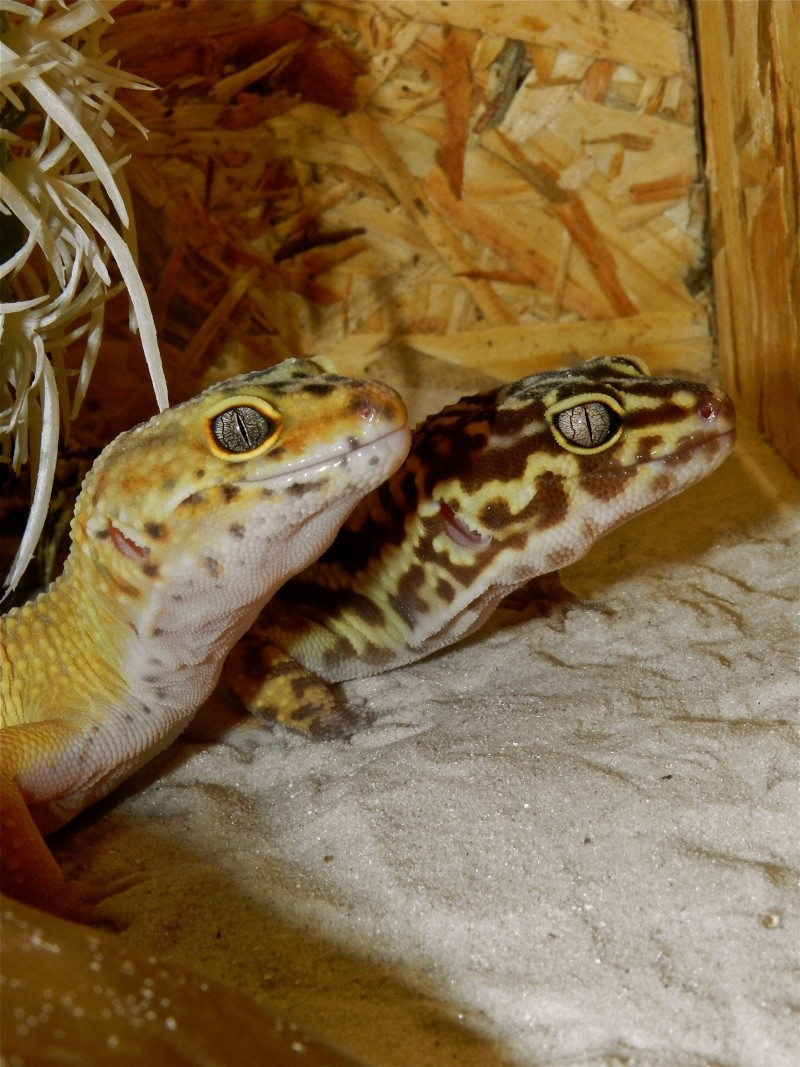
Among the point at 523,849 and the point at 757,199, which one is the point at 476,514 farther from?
the point at 757,199

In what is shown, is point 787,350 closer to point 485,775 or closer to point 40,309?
point 485,775

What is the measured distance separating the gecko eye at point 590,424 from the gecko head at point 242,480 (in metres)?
0.91

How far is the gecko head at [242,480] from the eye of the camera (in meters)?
3.21

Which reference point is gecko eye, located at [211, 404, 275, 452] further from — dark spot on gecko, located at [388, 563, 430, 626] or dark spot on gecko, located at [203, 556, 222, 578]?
dark spot on gecko, located at [388, 563, 430, 626]

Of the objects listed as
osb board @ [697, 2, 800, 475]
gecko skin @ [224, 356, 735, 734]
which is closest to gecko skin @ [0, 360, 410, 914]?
gecko skin @ [224, 356, 735, 734]

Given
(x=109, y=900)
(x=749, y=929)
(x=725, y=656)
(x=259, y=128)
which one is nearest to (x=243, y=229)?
(x=259, y=128)

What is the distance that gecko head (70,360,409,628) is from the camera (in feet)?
10.5

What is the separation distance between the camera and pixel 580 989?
104 inches

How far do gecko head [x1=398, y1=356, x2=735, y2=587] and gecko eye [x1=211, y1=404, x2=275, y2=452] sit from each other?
111 cm

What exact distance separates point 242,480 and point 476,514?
1145 millimetres

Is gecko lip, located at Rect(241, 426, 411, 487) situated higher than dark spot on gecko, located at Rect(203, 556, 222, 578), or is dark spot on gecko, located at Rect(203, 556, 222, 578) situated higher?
gecko lip, located at Rect(241, 426, 411, 487)

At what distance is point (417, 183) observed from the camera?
22.6 ft

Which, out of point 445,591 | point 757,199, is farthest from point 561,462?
point 757,199

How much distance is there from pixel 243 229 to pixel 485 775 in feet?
14.3
